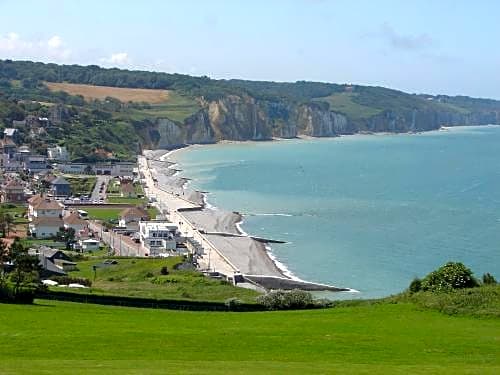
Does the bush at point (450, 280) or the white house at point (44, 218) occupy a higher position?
the bush at point (450, 280)

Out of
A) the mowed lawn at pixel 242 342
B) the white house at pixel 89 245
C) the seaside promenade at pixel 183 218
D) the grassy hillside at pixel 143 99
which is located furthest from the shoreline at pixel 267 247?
the grassy hillside at pixel 143 99

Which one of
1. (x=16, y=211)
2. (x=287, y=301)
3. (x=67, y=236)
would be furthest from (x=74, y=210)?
(x=287, y=301)

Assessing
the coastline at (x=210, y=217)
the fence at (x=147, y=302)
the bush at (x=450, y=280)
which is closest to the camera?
the fence at (x=147, y=302)

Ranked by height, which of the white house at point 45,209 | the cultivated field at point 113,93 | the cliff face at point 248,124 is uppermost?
the cultivated field at point 113,93

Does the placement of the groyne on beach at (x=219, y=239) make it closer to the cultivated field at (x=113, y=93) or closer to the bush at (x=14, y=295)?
Result: the bush at (x=14, y=295)

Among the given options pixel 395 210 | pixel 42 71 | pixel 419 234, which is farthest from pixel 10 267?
pixel 42 71

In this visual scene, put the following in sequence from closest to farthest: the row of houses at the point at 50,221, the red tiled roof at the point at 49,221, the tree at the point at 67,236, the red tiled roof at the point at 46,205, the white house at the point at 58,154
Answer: the tree at the point at 67,236 < the row of houses at the point at 50,221 < the red tiled roof at the point at 49,221 < the red tiled roof at the point at 46,205 < the white house at the point at 58,154

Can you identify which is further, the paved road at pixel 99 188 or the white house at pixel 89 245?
the paved road at pixel 99 188

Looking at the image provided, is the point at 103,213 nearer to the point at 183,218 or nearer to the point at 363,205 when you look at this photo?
the point at 183,218

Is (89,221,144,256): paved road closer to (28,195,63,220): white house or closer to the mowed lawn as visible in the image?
(28,195,63,220): white house
